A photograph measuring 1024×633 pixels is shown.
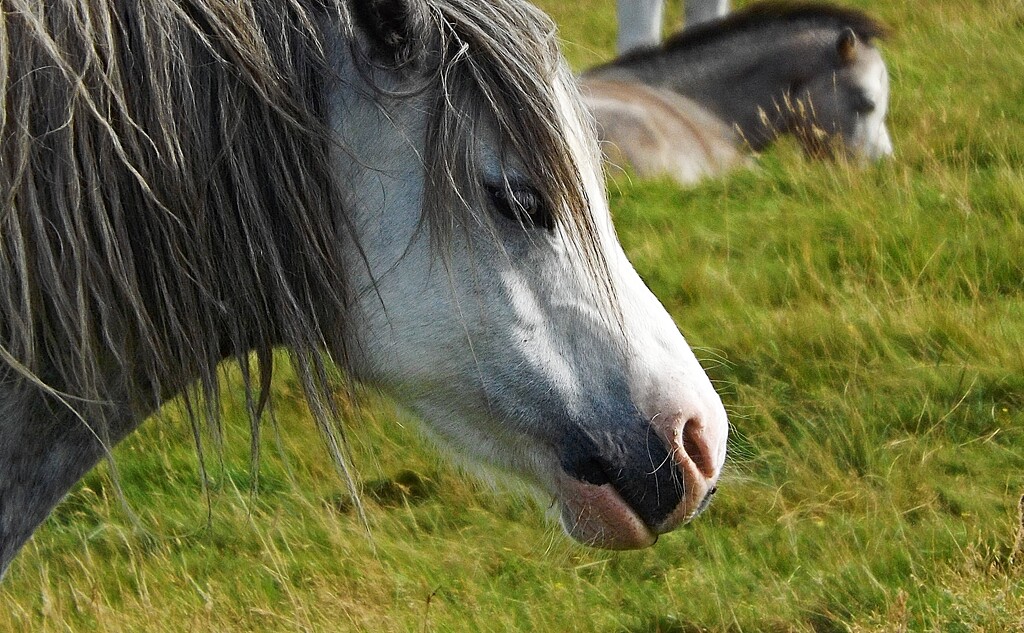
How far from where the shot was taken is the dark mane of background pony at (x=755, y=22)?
280 inches

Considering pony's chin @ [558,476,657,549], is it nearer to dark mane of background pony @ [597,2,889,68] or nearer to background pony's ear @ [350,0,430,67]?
background pony's ear @ [350,0,430,67]

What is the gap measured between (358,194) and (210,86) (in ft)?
0.86

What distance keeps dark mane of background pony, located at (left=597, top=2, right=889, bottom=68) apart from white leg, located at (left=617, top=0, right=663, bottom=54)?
0.34 m

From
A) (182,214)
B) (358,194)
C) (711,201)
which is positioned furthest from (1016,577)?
(711,201)

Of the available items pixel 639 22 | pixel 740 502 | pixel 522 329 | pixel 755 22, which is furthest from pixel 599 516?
pixel 639 22

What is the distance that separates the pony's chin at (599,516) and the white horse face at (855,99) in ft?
15.6

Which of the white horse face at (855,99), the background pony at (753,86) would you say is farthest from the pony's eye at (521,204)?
the white horse face at (855,99)

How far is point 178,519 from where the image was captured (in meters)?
3.41

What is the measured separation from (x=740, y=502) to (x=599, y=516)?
4.41 feet

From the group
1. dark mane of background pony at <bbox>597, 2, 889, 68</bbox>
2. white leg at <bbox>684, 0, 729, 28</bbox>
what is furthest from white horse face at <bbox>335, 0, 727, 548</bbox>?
white leg at <bbox>684, 0, 729, 28</bbox>

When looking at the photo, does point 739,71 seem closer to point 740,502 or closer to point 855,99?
point 855,99

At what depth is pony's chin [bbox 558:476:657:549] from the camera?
1944 millimetres

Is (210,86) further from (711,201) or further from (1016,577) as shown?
(711,201)

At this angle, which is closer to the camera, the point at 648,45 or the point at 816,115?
the point at 816,115
